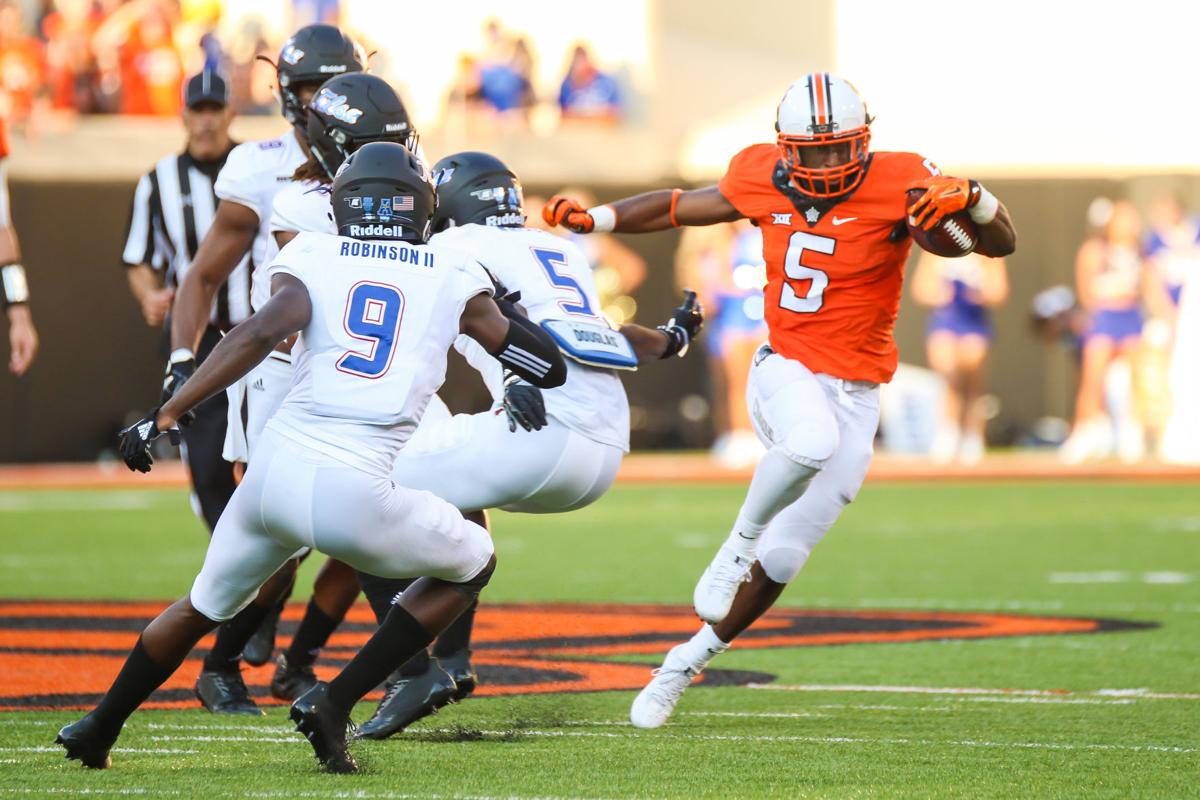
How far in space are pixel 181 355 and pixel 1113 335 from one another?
11.3m

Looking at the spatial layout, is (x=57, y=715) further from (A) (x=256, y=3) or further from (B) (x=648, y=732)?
(A) (x=256, y=3)

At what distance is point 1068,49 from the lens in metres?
20.5

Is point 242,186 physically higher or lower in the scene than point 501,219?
higher

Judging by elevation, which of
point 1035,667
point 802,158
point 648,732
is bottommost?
point 1035,667

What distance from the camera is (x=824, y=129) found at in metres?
5.27

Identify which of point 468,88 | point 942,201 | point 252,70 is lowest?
point 468,88

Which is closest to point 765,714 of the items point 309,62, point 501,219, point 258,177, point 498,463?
point 498,463

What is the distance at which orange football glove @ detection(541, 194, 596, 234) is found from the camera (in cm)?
561

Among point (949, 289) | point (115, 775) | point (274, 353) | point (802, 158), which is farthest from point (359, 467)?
point (949, 289)

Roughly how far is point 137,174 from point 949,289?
709 cm

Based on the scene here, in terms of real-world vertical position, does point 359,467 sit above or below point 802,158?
below

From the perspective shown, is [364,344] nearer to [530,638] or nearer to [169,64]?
[530,638]

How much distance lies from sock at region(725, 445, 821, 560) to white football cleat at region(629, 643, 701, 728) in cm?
34

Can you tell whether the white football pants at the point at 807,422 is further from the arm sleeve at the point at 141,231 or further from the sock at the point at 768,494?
the arm sleeve at the point at 141,231
